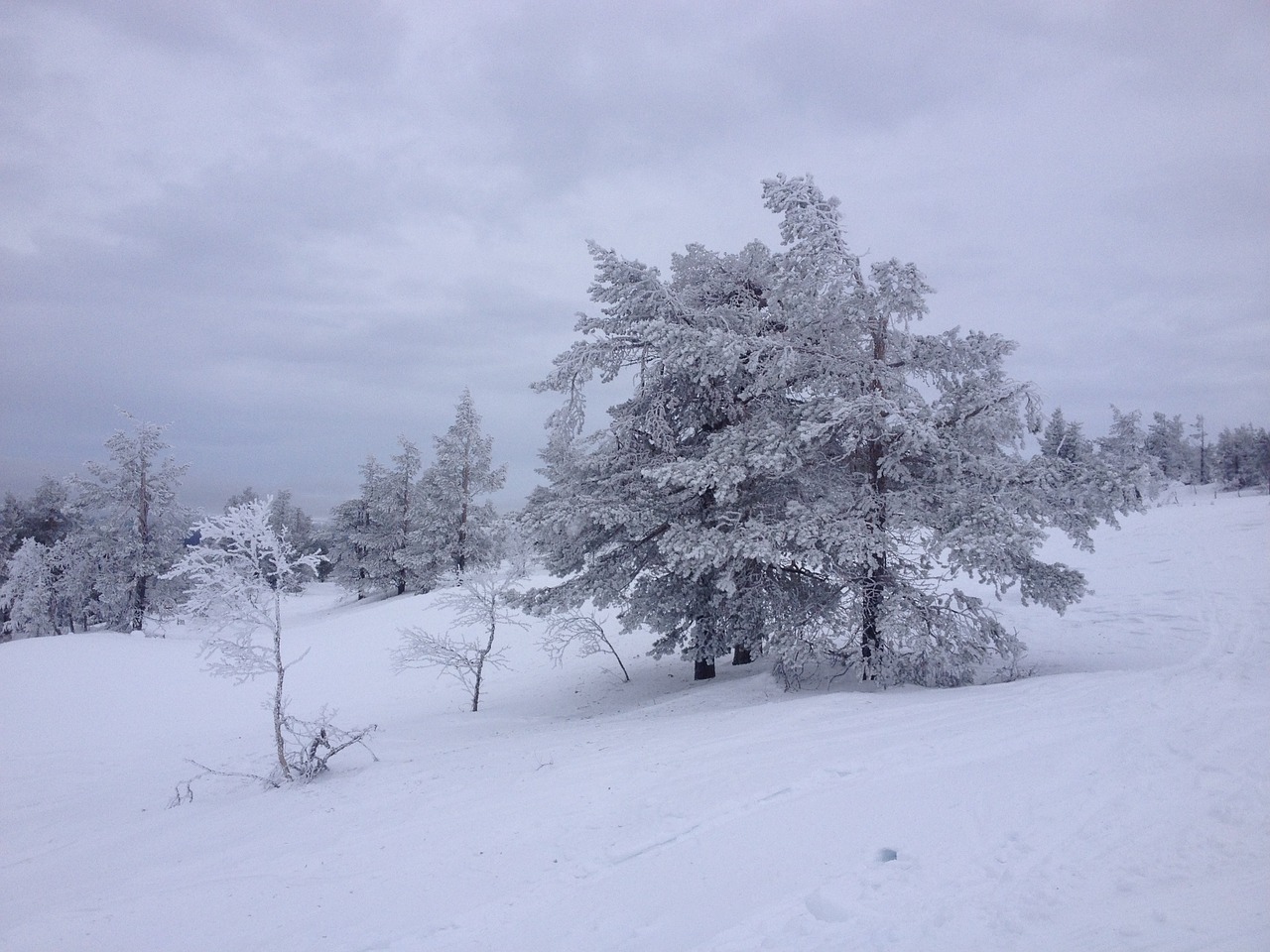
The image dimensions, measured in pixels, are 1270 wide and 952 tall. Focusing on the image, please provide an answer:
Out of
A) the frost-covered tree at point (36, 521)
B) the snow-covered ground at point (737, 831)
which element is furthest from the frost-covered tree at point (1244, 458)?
the frost-covered tree at point (36, 521)

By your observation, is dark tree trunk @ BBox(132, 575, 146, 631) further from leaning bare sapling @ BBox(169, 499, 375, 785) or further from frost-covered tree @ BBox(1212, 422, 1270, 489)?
frost-covered tree @ BBox(1212, 422, 1270, 489)

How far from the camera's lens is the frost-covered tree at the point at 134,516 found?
28.2 m

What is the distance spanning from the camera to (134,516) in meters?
28.8

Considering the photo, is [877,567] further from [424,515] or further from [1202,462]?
[1202,462]

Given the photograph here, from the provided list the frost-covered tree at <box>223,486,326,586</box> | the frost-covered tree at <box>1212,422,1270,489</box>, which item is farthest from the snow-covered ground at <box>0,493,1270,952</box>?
the frost-covered tree at <box>1212,422,1270,489</box>

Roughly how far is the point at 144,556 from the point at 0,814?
2339 centimetres

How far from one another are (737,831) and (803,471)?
617cm

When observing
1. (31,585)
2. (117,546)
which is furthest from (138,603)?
(31,585)

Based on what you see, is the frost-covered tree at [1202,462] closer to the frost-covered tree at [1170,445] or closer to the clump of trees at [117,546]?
the frost-covered tree at [1170,445]

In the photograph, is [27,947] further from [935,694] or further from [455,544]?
[455,544]

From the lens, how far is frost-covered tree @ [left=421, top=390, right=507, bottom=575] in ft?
103

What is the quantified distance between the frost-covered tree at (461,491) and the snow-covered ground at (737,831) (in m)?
20.7

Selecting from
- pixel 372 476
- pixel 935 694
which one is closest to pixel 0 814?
pixel 935 694

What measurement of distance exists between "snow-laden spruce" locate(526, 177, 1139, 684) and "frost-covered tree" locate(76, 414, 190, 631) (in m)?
26.7
